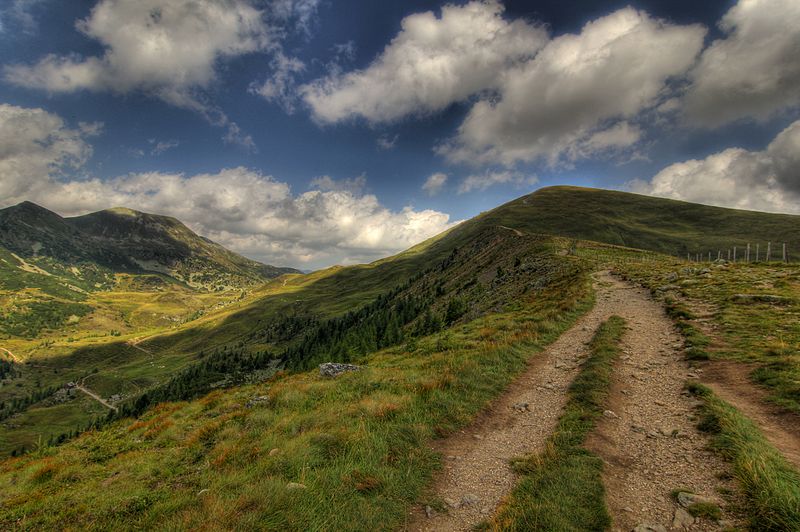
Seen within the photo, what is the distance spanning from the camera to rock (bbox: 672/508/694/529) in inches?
276

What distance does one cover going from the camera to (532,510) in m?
7.67

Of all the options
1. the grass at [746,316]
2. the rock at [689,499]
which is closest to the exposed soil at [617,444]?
the rock at [689,499]

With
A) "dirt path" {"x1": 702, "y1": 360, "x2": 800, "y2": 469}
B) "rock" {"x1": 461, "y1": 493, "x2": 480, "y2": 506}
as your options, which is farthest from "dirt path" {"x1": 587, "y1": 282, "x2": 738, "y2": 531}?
"rock" {"x1": 461, "y1": 493, "x2": 480, "y2": 506}

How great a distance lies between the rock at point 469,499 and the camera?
876 centimetres

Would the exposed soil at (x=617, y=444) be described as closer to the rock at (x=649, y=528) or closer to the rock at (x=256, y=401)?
the rock at (x=649, y=528)

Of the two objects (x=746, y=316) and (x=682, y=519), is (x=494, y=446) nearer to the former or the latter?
(x=682, y=519)

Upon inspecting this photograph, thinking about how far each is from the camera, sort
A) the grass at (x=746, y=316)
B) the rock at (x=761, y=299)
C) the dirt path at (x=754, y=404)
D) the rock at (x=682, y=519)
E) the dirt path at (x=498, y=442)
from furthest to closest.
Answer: the rock at (x=761, y=299) → the grass at (x=746, y=316) → the dirt path at (x=754, y=404) → the dirt path at (x=498, y=442) → the rock at (x=682, y=519)

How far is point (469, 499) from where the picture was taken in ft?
29.1

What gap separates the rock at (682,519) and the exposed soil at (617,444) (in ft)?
0.34

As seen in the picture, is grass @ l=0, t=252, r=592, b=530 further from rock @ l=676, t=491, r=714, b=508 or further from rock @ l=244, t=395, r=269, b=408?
rock @ l=676, t=491, r=714, b=508

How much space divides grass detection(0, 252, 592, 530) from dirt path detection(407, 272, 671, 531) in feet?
1.89

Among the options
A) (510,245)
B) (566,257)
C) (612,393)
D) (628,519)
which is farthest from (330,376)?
(510,245)

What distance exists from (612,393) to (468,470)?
7.53 m

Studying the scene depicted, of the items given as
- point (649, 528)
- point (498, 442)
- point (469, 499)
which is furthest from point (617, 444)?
point (469, 499)
